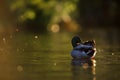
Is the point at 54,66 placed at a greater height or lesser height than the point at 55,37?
lesser

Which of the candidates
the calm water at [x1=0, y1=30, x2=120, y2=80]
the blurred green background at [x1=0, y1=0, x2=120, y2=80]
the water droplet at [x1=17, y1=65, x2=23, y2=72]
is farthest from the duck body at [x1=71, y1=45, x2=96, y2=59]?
the water droplet at [x1=17, y1=65, x2=23, y2=72]

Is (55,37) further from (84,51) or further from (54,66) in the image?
(54,66)

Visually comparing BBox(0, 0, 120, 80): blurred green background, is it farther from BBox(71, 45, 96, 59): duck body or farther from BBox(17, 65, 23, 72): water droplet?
BBox(71, 45, 96, 59): duck body

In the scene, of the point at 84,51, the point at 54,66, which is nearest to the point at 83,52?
the point at 84,51

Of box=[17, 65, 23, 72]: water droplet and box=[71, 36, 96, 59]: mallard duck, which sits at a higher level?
box=[71, 36, 96, 59]: mallard duck

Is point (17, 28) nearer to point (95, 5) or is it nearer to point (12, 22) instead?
point (12, 22)

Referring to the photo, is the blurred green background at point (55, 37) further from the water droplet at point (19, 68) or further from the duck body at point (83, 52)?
the duck body at point (83, 52)

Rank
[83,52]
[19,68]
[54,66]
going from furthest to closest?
[83,52] < [54,66] < [19,68]

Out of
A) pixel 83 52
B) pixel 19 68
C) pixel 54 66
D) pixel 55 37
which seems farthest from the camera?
pixel 55 37

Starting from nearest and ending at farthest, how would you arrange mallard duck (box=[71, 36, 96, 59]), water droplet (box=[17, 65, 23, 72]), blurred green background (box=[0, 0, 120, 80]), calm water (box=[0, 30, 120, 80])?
1. calm water (box=[0, 30, 120, 80])
2. blurred green background (box=[0, 0, 120, 80])
3. water droplet (box=[17, 65, 23, 72])
4. mallard duck (box=[71, 36, 96, 59])

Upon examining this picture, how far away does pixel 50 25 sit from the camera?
48.1m

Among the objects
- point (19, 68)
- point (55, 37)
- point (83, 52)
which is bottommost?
point (19, 68)

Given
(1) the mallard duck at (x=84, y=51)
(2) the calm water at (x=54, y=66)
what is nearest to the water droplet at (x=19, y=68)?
(2) the calm water at (x=54, y=66)

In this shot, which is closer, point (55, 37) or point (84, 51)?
point (84, 51)
